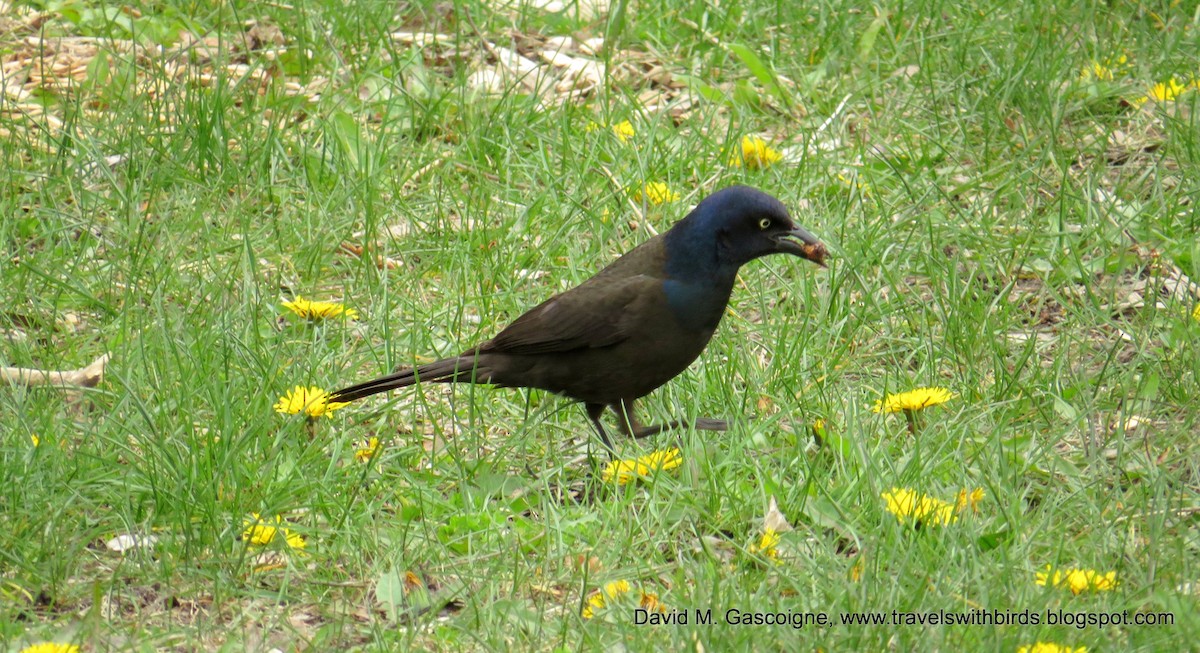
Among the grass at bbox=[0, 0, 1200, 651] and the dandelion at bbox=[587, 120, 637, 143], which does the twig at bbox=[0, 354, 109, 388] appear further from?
the dandelion at bbox=[587, 120, 637, 143]

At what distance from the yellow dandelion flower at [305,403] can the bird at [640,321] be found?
0.47 ft

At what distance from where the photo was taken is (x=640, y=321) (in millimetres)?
4879

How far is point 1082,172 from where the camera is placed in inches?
253

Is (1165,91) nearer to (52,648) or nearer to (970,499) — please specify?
(970,499)

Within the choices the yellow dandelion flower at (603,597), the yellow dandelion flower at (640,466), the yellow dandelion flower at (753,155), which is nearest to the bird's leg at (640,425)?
the yellow dandelion flower at (640,466)

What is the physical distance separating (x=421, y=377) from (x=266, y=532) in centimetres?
103

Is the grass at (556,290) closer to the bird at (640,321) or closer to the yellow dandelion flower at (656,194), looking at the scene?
the yellow dandelion flower at (656,194)

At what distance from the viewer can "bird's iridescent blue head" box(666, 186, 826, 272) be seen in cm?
492

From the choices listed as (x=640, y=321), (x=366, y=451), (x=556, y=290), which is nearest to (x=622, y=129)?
(x=556, y=290)

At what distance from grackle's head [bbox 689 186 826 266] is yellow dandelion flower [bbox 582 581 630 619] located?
1485 mm

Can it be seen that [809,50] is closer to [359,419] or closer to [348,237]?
[348,237]

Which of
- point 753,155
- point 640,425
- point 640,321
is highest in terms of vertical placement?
point 640,321

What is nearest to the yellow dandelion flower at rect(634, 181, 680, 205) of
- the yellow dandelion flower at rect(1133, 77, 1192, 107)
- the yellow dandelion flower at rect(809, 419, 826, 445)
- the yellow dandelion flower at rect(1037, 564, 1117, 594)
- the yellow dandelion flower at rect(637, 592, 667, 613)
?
the yellow dandelion flower at rect(809, 419, 826, 445)

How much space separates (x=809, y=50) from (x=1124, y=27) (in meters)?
1.51
